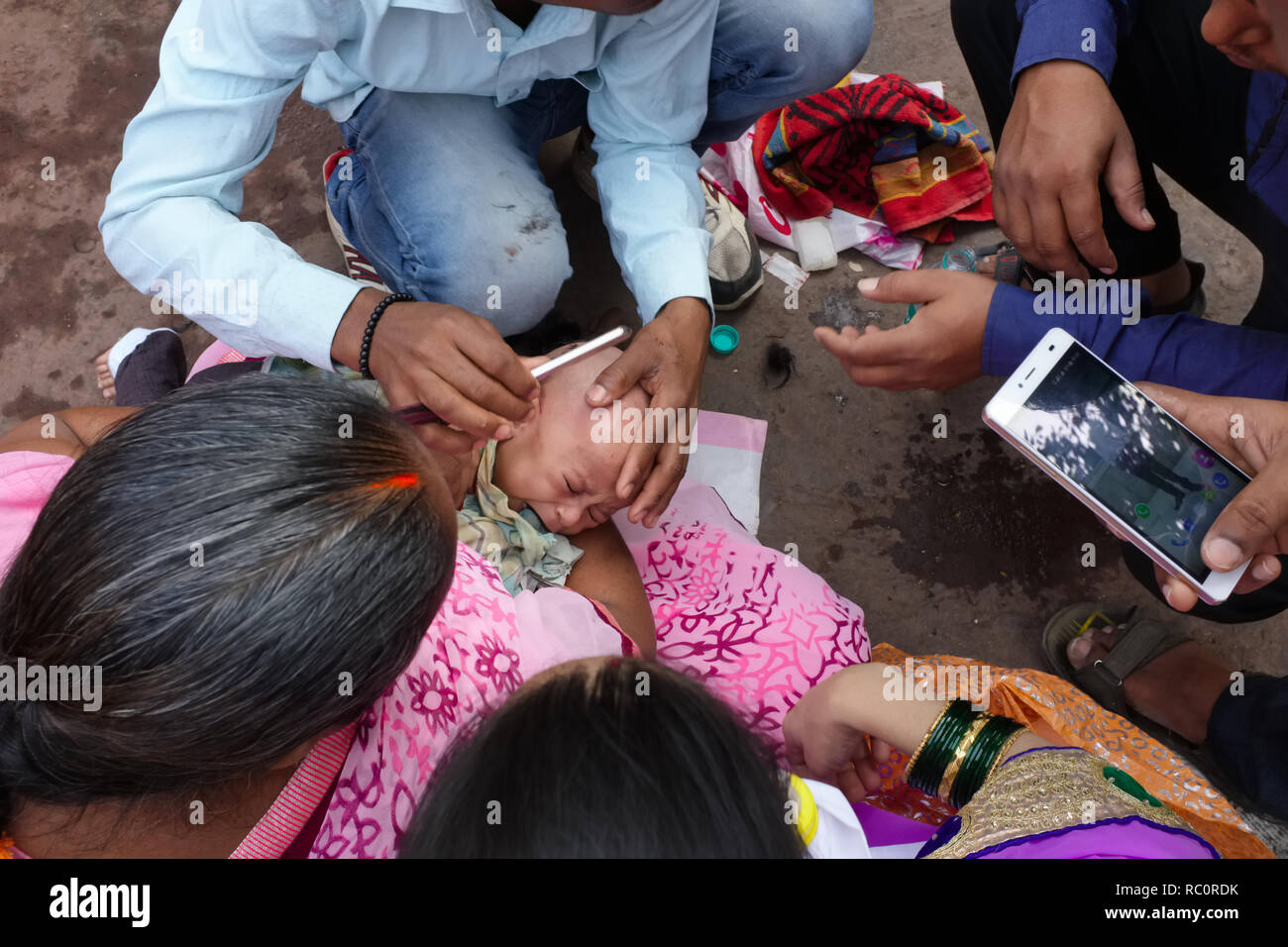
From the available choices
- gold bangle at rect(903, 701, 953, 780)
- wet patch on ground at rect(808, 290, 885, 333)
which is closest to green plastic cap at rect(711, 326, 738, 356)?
wet patch on ground at rect(808, 290, 885, 333)

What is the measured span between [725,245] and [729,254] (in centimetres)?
2

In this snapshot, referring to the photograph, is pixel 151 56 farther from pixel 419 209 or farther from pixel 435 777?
pixel 435 777

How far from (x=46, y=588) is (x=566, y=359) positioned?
769 mm

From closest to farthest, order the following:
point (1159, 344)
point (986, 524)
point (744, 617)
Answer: point (1159, 344)
point (744, 617)
point (986, 524)

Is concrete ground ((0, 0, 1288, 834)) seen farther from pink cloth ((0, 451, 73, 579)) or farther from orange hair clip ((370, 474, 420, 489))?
orange hair clip ((370, 474, 420, 489))

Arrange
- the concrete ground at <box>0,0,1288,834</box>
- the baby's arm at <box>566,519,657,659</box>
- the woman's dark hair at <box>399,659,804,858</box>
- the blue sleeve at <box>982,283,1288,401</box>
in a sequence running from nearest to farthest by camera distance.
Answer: the woman's dark hair at <box>399,659,804,858</box>, the blue sleeve at <box>982,283,1288,401</box>, the baby's arm at <box>566,519,657,659</box>, the concrete ground at <box>0,0,1288,834</box>

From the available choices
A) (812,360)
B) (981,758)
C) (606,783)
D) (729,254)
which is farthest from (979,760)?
(729,254)

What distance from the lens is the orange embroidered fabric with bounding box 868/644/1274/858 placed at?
1080mm

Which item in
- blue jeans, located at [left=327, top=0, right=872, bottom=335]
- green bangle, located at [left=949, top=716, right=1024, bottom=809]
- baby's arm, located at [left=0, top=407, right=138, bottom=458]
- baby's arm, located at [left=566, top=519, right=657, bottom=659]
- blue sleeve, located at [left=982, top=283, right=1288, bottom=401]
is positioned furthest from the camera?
blue jeans, located at [left=327, top=0, right=872, bottom=335]

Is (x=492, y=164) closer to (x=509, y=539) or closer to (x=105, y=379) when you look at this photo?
(x=509, y=539)

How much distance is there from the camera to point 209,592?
2.45 feet

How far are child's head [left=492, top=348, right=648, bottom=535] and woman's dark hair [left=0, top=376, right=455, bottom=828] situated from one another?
640 millimetres

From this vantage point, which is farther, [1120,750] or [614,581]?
[614,581]
